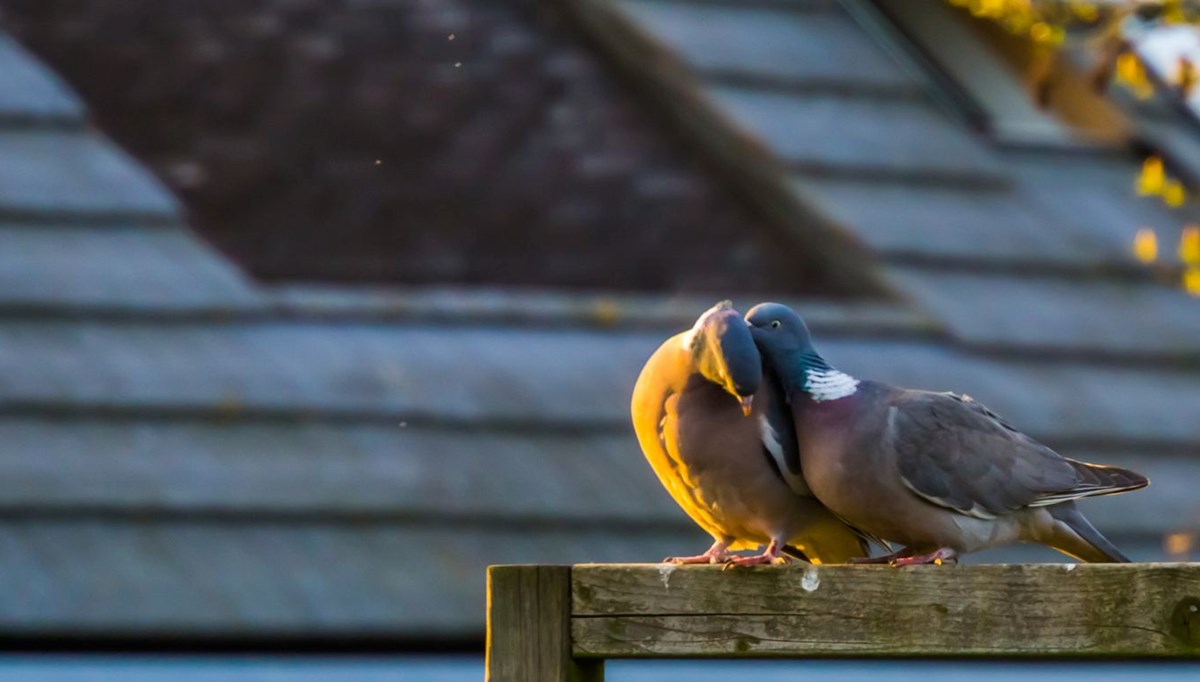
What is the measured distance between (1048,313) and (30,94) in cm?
387

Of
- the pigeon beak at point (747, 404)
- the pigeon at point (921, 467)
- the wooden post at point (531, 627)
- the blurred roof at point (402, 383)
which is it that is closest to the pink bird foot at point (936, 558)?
the pigeon at point (921, 467)

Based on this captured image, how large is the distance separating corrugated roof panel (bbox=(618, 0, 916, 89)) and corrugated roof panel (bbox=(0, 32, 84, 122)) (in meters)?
2.17

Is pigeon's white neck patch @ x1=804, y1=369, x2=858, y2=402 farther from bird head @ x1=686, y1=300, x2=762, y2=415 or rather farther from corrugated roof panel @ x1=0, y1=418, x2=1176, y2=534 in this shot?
corrugated roof panel @ x1=0, y1=418, x2=1176, y2=534

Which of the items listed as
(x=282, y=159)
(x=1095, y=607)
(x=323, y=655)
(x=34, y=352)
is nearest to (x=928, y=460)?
(x=1095, y=607)

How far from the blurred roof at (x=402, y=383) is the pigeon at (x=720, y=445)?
3.63 meters

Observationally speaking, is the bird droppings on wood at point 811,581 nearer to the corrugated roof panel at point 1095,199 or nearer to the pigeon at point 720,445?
the pigeon at point 720,445

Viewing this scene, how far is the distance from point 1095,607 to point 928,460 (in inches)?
12.4

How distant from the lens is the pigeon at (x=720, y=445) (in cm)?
203

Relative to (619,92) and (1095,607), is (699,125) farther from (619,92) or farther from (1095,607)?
(1095,607)

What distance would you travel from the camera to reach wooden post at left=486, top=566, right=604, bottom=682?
1894mm

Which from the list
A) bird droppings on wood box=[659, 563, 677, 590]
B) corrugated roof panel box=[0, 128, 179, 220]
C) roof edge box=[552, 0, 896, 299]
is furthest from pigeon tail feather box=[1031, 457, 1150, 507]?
roof edge box=[552, 0, 896, 299]

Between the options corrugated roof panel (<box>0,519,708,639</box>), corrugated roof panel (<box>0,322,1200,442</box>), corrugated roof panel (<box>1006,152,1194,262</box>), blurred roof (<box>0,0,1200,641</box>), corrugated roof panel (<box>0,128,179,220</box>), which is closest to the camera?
corrugated roof panel (<box>0,519,708,639</box>)

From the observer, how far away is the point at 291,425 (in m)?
5.77

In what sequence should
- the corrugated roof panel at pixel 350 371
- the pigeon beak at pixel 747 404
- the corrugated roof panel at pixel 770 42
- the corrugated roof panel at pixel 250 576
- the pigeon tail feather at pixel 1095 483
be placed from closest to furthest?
1. the pigeon beak at pixel 747 404
2. the pigeon tail feather at pixel 1095 483
3. the corrugated roof panel at pixel 250 576
4. the corrugated roof panel at pixel 350 371
5. the corrugated roof panel at pixel 770 42
